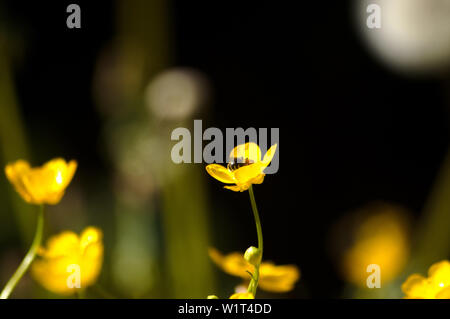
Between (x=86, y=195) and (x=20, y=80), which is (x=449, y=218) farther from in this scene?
(x=20, y=80)

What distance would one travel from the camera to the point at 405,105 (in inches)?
60.7

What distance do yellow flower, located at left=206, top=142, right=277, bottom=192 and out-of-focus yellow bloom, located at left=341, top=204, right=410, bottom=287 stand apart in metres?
0.64

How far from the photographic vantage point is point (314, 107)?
5.07 ft

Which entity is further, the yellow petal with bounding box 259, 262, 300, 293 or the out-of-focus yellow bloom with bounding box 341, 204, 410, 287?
the out-of-focus yellow bloom with bounding box 341, 204, 410, 287

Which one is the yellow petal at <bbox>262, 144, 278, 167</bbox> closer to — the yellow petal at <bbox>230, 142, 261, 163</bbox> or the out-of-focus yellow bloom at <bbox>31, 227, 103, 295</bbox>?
the yellow petal at <bbox>230, 142, 261, 163</bbox>

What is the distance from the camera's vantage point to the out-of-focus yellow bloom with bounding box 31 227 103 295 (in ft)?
1.54

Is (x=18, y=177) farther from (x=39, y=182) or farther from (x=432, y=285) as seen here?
(x=432, y=285)

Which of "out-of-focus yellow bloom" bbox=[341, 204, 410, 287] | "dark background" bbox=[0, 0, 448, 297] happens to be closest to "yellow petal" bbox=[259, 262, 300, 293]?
"out-of-focus yellow bloom" bbox=[341, 204, 410, 287]

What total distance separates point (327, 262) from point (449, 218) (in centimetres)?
36

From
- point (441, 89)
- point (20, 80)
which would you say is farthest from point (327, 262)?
point (20, 80)

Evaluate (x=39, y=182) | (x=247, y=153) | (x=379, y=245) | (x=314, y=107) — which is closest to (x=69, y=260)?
(x=39, y=182)

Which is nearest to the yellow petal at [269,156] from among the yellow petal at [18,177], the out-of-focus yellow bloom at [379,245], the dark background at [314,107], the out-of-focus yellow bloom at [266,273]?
the out-of-focus yellow bloom at [266,273]

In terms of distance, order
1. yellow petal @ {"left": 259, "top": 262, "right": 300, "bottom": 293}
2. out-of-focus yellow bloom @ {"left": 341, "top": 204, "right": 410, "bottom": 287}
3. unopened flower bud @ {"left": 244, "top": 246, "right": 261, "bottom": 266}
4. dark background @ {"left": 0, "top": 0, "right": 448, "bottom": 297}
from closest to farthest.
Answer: unopened flower bud @ {"left": 244, "top": 246, "right": 261, "bottom": 266}, yellow petal @ {"left": 259, "top": 262, "right": 300, "bottom": 293}, out-of-focus yellow bloom @ {"left": 341, "top": 204, "right": 410, "bottom": 287}, dark background @ {"left": 0, "top": 0, "right": 448, "bottom": 297}

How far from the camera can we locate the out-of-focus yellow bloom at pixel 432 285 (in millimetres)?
432
